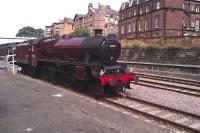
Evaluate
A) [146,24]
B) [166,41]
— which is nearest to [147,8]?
[146,24]

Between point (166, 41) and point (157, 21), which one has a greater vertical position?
point (157, 21)

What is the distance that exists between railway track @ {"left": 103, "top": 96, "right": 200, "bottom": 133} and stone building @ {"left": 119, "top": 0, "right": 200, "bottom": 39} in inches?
1612

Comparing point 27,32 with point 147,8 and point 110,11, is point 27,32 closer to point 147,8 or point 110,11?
point 110,11

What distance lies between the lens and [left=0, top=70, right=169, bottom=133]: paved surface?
841 centimetres

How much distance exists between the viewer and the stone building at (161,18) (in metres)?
53.1

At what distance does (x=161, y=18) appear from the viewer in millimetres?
53562

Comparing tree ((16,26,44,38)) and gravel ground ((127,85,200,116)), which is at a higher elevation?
tree ((16,26,44,38))

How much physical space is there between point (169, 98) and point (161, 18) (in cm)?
4215

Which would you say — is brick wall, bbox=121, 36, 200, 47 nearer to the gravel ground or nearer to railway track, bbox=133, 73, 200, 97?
railway track, bbox=133, 73, 200, 97

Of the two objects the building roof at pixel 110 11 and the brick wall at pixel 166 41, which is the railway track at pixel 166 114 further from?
the building roof at pixel 110 11

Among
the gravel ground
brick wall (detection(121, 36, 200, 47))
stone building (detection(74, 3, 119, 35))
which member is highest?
stone building (detection(74, 3, 119, 35))

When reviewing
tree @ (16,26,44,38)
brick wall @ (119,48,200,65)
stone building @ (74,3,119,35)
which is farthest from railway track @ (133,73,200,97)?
tree @ (16,26,44,38)

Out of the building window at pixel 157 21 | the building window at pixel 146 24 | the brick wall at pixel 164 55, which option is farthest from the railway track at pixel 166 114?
the building window at pixel 146 24

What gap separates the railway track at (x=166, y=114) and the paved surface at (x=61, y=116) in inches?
21.6
